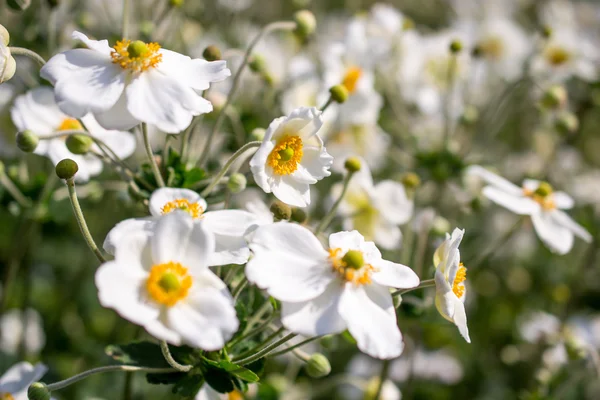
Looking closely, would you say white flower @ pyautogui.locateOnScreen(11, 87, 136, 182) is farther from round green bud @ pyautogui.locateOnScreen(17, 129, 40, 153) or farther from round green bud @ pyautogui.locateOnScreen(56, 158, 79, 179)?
round green bud @ pyautogui.locateOnScreen(56, 158, 79, 179)

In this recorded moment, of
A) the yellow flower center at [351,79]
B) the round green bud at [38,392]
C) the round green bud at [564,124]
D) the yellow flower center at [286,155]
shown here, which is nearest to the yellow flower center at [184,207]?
the yellow flower center at [286,155]

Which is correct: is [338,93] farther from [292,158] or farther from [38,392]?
[38,392]

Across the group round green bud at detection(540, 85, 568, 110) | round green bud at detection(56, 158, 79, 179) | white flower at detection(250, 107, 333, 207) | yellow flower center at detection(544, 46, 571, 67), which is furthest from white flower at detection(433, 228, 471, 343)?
yellow flower center at detection(544, 46, 571, 67)

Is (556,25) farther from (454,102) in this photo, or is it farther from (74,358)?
(74,358)

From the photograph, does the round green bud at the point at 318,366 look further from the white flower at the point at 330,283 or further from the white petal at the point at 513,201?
the white petal at the point at 513,201

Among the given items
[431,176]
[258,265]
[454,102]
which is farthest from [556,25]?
[258,265]

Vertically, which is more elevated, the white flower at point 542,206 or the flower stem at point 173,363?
the flower stem at point 173,363

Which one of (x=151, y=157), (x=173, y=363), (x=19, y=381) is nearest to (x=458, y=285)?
(x=173, y=363)
